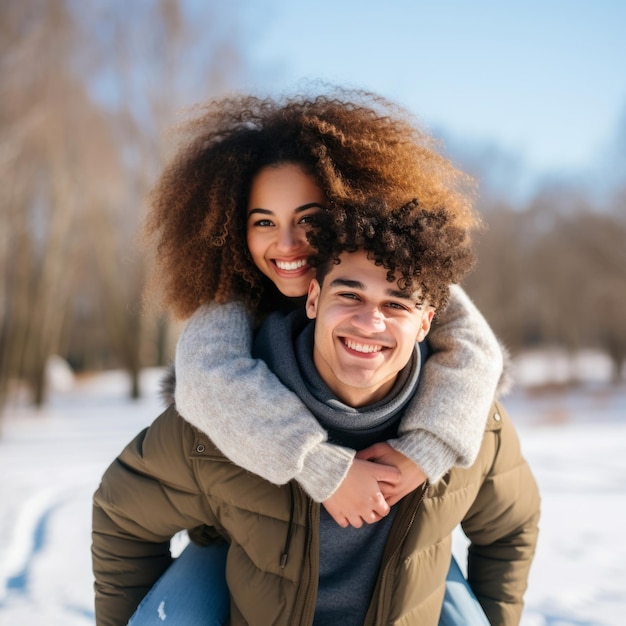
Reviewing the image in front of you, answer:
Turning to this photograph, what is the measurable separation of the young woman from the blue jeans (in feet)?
1.60

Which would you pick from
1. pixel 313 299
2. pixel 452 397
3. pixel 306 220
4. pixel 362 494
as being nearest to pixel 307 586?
pixel 362 494

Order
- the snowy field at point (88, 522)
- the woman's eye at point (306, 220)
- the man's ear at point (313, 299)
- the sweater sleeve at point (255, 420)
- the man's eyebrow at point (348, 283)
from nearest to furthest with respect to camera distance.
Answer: the sweater sleeve at point (255, 420) → the man's eyebrow at point (348, 283) → the man's ear at point (313, 299) → the woman's eye at point (306, 220) → the snowy field at point (88, 522)

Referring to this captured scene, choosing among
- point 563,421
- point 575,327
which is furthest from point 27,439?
→ point 575,327

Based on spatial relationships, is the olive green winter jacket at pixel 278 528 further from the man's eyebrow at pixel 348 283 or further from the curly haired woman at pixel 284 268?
the man's eyebrow at pixel 348 283

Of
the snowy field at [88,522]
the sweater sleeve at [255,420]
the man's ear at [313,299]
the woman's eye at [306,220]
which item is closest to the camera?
the sweater sleeve at [255,420]

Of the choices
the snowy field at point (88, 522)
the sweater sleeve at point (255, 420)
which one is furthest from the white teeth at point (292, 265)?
the snowy field at point (88, 522)

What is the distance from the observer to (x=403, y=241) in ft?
5.69

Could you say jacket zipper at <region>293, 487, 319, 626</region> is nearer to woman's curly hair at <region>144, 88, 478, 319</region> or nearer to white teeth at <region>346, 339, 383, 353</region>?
white teeth at <region>346, 339, 383, 353</region>

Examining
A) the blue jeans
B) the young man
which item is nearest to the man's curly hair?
the young man

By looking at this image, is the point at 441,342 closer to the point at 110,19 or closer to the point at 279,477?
the point at 279,477

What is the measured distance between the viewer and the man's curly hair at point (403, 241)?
1.74m

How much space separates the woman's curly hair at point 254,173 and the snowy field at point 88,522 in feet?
4.46

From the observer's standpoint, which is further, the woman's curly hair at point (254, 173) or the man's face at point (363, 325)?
the woman's curly hair at point (254, 173)

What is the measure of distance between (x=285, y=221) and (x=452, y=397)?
0.78 metres
